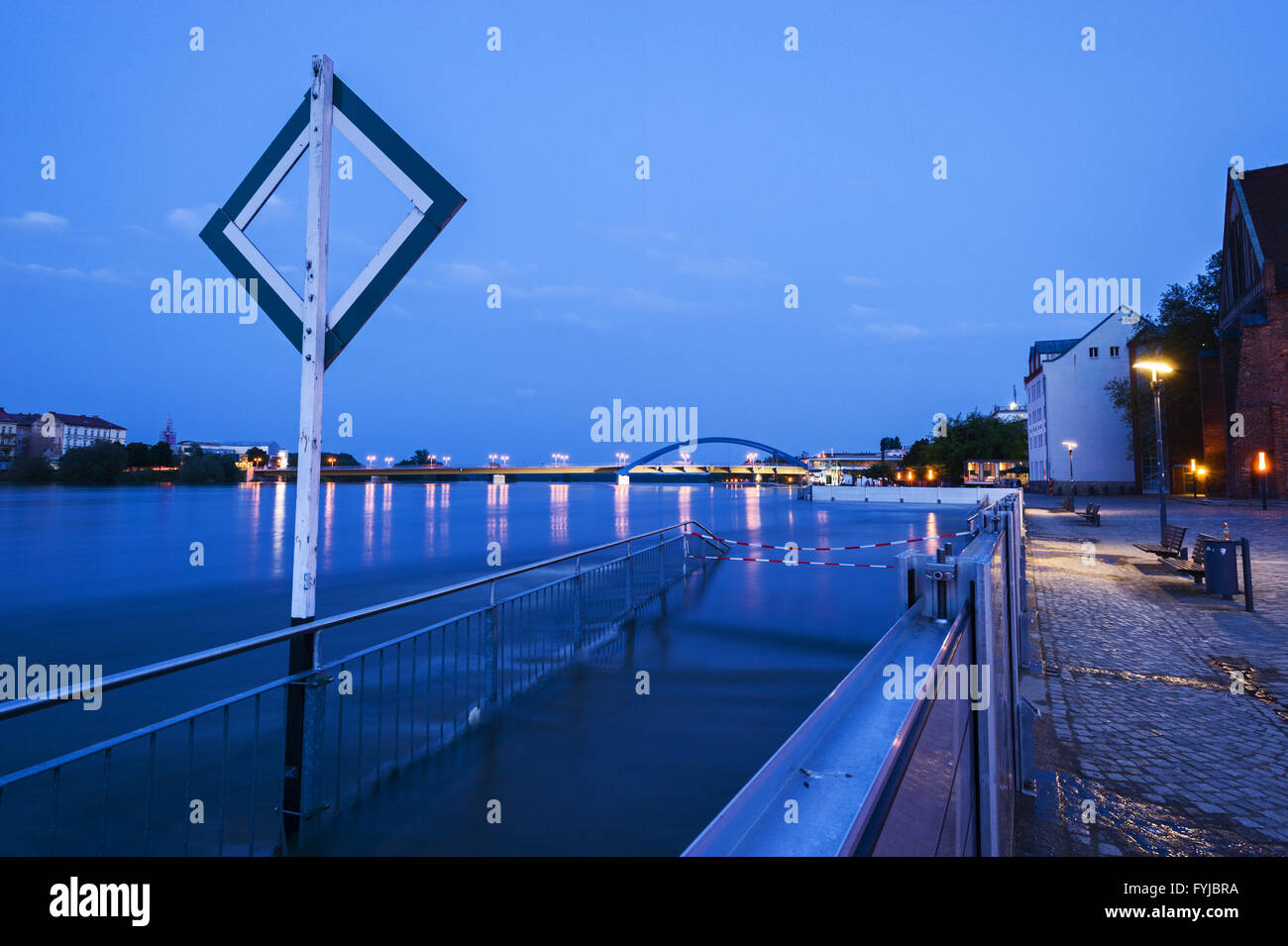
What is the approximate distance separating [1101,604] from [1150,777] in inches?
265

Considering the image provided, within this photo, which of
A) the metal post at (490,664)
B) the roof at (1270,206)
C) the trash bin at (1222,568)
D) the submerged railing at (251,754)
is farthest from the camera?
the roof at (1270,206)

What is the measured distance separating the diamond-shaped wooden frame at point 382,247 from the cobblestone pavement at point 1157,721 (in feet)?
15.2

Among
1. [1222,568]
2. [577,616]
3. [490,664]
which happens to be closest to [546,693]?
[490,664]

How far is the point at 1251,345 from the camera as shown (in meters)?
33.6

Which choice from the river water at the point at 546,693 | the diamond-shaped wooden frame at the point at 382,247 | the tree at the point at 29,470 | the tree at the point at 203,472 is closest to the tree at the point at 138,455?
the tree at the point at 203,472

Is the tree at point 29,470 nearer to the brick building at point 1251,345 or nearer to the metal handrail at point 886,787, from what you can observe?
the metal handrail at point 886,787

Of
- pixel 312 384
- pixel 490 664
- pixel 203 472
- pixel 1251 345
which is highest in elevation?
pixel 1251 345

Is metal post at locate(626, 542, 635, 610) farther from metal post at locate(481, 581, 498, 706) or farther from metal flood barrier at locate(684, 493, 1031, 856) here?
metal flood barrier at locate(684, 493, 1031, 856)

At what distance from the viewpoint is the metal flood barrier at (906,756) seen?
3.65 feet

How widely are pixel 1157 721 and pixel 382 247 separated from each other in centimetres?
677

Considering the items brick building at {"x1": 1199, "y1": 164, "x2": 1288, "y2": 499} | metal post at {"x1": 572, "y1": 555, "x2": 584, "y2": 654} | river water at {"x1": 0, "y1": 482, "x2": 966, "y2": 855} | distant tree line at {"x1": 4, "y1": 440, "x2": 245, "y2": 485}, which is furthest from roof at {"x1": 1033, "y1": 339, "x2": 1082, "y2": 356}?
distant tree line at {"x1": 4, "y1": 440, "x2": 245, "y2": 485}

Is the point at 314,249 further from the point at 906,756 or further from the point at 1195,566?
the point at 1195,566
